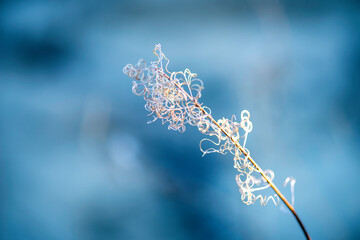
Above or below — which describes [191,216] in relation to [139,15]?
below

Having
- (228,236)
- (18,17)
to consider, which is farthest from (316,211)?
(18,17)

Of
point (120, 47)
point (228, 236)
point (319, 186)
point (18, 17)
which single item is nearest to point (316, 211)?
point (319, 186)

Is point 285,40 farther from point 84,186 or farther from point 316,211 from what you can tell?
point 84,186

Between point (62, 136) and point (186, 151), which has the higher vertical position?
point (62, 136)

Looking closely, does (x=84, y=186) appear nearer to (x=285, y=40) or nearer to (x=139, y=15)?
(x=139, y=15)

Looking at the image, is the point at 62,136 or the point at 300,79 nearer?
the point at 300,79

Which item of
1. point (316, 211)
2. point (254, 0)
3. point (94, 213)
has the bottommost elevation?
point (316, 211)
